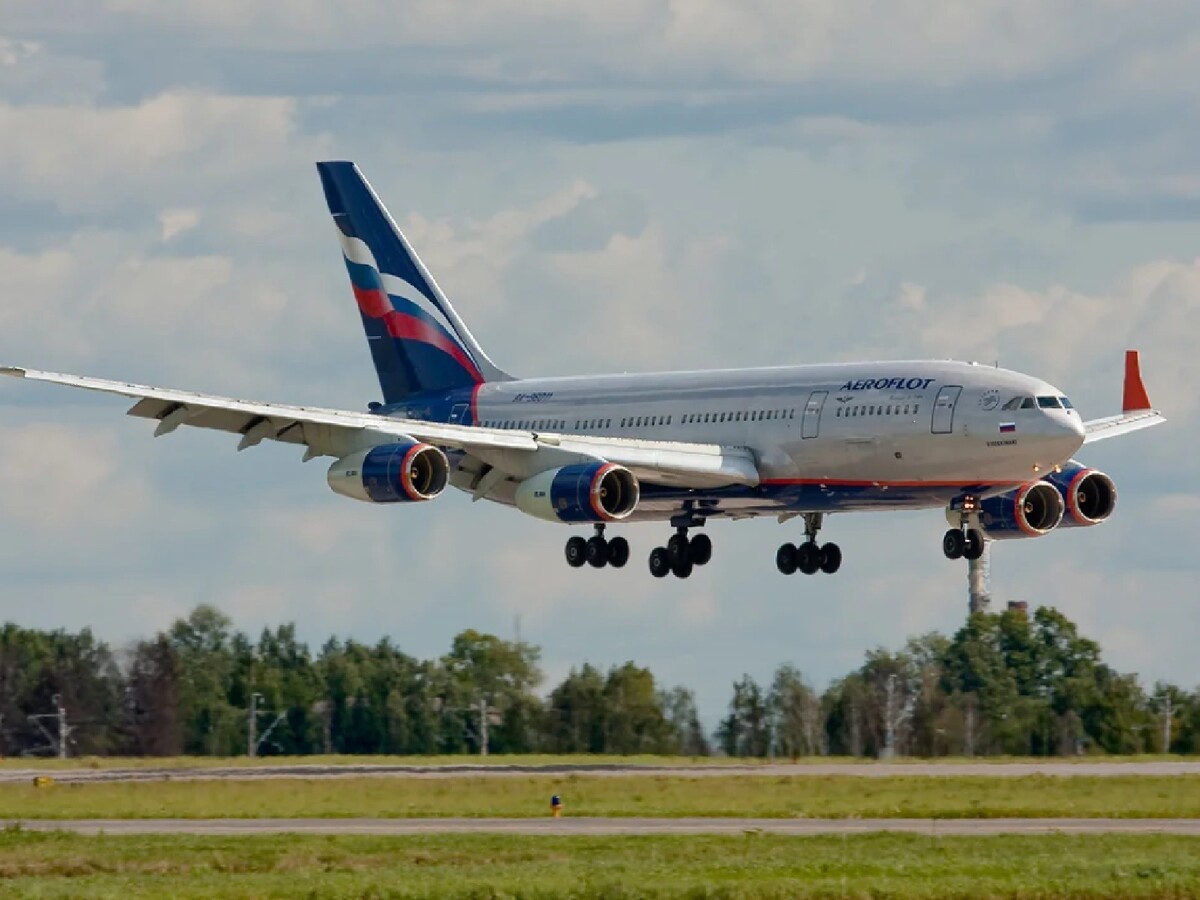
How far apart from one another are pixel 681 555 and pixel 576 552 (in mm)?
3285

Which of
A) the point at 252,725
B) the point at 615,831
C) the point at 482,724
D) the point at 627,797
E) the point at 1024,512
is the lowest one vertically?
the point at 615,831

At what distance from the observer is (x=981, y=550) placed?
7500 centimetres

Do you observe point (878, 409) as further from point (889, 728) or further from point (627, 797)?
point (889, 728)

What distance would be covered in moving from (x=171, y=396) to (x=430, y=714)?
47.4 m

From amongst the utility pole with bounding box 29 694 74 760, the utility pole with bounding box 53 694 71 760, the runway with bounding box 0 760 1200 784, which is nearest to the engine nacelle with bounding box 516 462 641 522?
the runway with bounding box 0 760 1200 784

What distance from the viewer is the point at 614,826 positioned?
57406mm

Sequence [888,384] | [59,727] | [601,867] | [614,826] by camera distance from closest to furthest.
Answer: [601,867], [614,826], [888,384], [59,727]

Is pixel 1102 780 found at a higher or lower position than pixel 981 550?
lower

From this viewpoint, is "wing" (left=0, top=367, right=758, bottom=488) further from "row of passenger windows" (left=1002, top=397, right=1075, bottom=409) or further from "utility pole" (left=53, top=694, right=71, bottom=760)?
"utility pole" (left=53, top=694, right=71, bottom=760)

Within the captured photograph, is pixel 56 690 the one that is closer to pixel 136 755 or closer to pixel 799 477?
pixel 136 755

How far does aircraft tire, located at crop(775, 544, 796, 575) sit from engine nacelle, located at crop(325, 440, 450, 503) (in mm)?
12738

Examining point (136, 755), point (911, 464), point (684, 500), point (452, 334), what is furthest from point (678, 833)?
point (136, 755)

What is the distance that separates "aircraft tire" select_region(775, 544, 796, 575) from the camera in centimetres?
8106

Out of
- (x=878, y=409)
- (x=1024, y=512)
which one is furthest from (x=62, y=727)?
(x=878, y=409)
